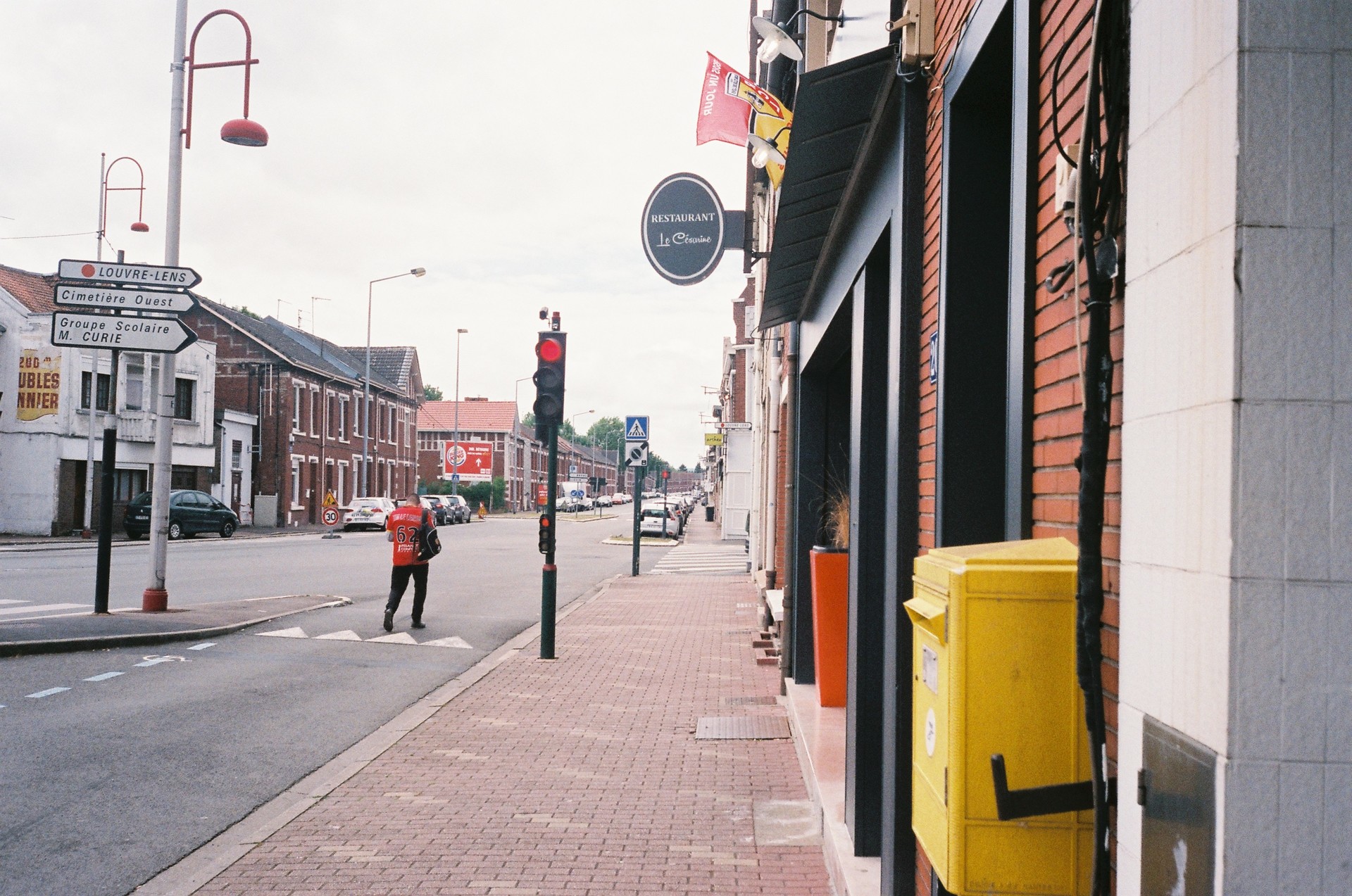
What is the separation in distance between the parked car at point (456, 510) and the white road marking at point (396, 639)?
43.4 m

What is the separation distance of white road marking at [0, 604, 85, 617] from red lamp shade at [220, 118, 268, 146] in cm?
628

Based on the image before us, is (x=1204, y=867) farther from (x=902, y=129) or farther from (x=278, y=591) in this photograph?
(x=278, y=591)

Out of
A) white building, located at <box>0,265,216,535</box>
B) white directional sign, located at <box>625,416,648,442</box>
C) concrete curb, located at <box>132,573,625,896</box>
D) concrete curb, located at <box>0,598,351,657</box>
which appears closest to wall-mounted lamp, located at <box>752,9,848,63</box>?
concrete curb, located at <box>132,573,625,896</box>

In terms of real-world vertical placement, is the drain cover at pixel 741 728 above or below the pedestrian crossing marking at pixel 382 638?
above

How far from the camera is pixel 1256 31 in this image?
166 cm

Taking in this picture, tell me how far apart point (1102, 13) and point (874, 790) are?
3.47 m

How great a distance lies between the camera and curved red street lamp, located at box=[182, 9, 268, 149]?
44.7 feet

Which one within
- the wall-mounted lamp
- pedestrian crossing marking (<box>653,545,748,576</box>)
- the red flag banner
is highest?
the red flag banner

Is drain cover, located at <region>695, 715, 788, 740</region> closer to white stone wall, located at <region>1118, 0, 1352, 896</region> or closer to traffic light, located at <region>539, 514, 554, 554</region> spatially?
A: traffic light, located at <region>539, 514, 554, 554</region>

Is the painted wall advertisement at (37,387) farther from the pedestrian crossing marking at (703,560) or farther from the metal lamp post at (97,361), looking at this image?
the pedestrian crossing marking at (703,560)

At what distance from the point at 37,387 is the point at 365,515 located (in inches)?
616

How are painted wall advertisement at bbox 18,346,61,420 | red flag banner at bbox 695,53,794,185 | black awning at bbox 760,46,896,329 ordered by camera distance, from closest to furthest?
black awning at bbox 760,46,896,329, red flag banner at bbox 695,53,794,185, painted wall advertisement at bbox 18,346,61,420

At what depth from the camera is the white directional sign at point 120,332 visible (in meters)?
12.6

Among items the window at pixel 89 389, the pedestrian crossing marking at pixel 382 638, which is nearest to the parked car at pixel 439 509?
the window at pixel 89 389
